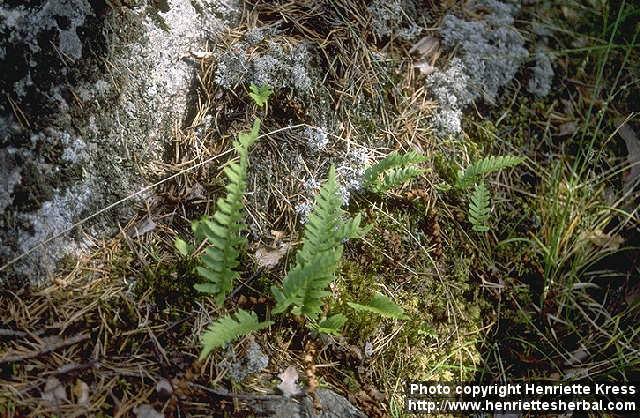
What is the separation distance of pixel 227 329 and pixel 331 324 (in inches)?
20.2

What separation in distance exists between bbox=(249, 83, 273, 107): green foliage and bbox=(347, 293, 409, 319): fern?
3.63ft

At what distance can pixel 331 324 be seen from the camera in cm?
238

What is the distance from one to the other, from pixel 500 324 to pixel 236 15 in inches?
87.6

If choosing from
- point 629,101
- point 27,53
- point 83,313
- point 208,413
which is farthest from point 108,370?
point 629,101

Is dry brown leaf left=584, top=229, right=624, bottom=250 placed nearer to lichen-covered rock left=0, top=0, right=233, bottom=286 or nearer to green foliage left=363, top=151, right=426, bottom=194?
green foliage left=363, top=151, right=426, bottom=194

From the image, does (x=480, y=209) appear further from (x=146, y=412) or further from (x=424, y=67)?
(x=146, y=412)

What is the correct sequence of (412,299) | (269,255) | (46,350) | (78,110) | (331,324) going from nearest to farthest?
(46,350) < (331,324) < (78,110) < (269,255) < (412,299)

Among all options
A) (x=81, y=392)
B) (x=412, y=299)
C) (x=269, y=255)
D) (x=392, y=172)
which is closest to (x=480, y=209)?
(x=392, y=172)

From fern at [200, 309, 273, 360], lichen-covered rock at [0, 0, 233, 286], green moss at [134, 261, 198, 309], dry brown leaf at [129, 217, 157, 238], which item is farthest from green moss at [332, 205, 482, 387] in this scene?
lichen-covered rock at [0, 0, 233, 286]

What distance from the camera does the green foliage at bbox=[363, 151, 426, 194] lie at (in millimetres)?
2730

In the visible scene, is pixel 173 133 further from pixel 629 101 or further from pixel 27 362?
pixel 629 101

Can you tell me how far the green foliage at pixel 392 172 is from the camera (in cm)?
273

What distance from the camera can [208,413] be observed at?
6.99ft

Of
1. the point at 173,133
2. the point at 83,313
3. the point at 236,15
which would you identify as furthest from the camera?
the point at 236,15
